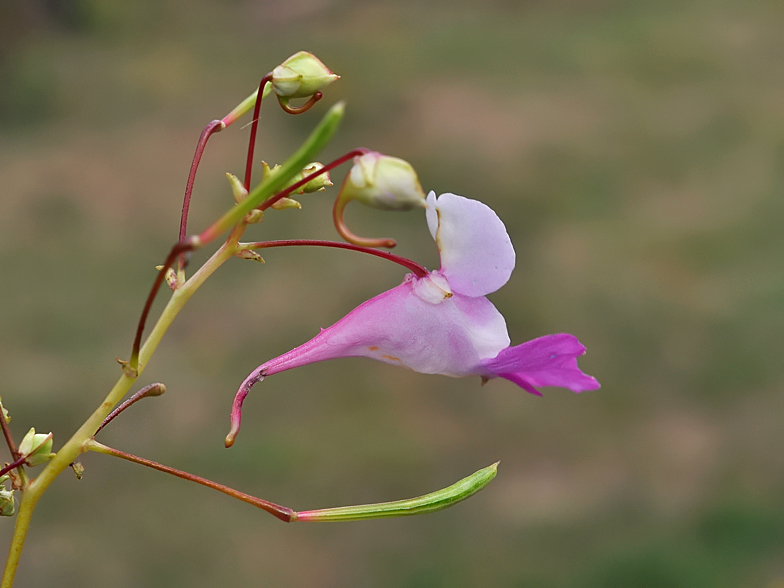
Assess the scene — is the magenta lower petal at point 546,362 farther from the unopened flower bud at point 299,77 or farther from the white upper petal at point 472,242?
the unopened flower bud at point 299,77

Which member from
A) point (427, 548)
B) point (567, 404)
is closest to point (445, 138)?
point (567, 404)

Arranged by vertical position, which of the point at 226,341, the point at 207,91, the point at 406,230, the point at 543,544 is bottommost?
the point at 543,544

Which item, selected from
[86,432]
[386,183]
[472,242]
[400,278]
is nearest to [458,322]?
[472,242]

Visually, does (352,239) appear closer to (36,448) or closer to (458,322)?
(458,322)

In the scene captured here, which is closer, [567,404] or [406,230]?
[567,404]

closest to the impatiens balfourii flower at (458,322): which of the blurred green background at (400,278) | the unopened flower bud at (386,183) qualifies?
the unopened flower bud at (386,183)

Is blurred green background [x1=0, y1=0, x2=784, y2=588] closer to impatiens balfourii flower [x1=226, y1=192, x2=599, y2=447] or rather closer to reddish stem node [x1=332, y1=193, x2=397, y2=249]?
impatiens balfourii flower [x1=226, y1=192, x2=599, y2=447]

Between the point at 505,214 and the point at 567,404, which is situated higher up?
the point at 505,214

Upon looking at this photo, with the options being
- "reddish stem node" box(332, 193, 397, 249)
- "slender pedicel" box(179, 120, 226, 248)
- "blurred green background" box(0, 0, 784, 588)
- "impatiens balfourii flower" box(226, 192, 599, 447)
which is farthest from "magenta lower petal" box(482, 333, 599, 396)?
"blurred green background" box(0, 0, 784, 588)

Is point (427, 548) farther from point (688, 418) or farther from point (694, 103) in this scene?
point (694, 103)
